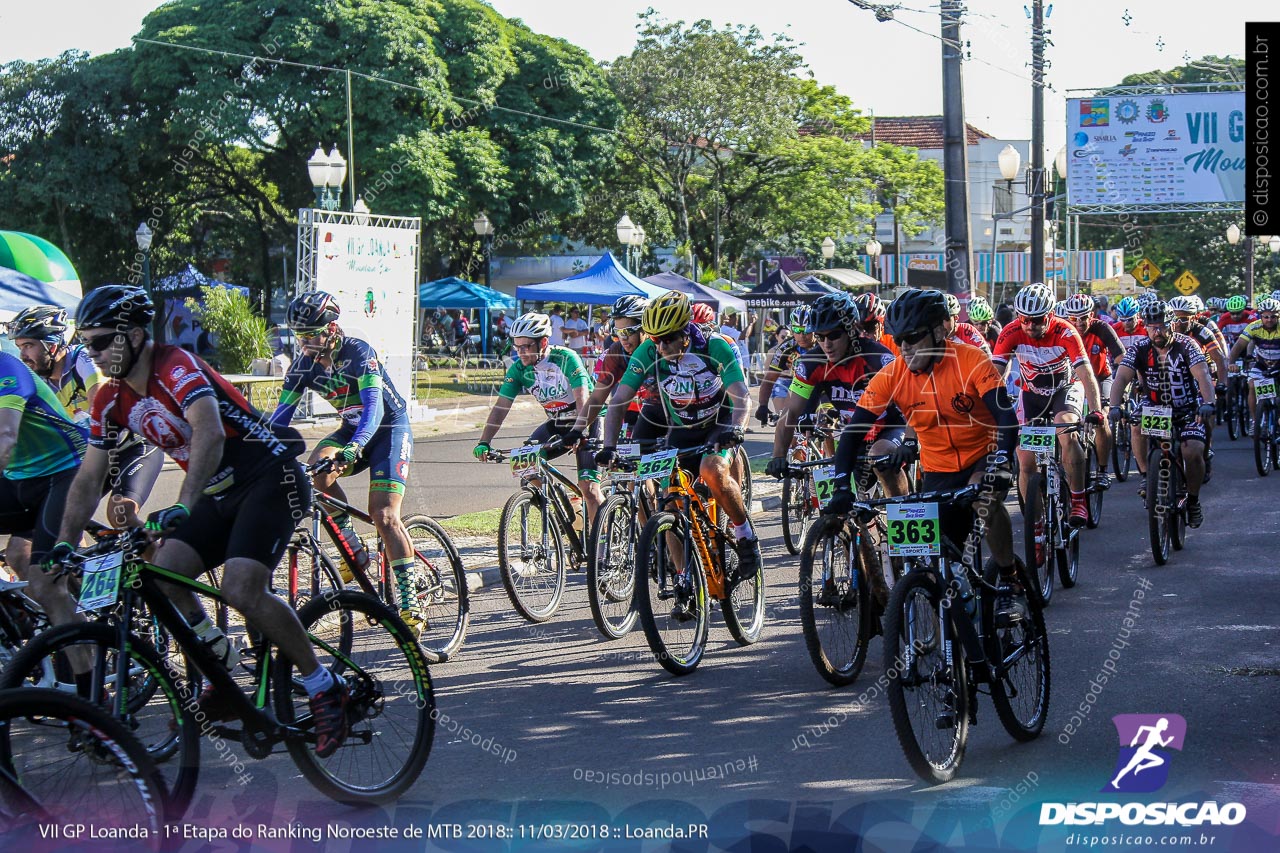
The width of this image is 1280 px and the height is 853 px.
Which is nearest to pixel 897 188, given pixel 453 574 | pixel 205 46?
pixel 205 46

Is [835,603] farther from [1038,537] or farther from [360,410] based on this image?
[360,410]

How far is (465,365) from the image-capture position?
134ft

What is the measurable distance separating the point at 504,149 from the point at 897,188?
44.9 feet

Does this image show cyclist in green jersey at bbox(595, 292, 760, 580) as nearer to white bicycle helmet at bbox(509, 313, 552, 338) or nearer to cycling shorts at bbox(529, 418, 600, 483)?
cycling shorts at bbox(529, 418, 600, 483)

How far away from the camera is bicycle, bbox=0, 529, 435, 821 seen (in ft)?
14.9

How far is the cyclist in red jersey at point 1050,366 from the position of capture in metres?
10.2

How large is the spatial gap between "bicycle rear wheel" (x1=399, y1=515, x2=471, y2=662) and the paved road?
0.17 m

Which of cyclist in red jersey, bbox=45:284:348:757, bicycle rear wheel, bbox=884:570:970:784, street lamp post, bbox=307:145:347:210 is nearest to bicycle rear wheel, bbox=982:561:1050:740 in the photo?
bicycle rear wheel, bbox=884:570:970:784

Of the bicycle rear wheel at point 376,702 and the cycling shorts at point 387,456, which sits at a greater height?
the cycling shorts at point 387,456

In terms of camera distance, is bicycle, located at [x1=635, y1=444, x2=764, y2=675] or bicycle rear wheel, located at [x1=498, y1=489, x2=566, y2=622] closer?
bicycle, located at [x1=635, y1=444, x2=764, y2=675]

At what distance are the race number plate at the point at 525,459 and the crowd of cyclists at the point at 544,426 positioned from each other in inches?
6.8

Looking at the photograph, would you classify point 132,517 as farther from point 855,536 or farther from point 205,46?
point 205,46

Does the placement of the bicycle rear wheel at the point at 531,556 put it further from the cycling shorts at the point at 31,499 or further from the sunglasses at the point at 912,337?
the sunglasses at the point at 912,337

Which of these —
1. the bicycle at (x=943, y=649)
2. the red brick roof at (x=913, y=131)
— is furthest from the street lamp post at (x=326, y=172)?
the red brick roof at (x=913, y=131)
